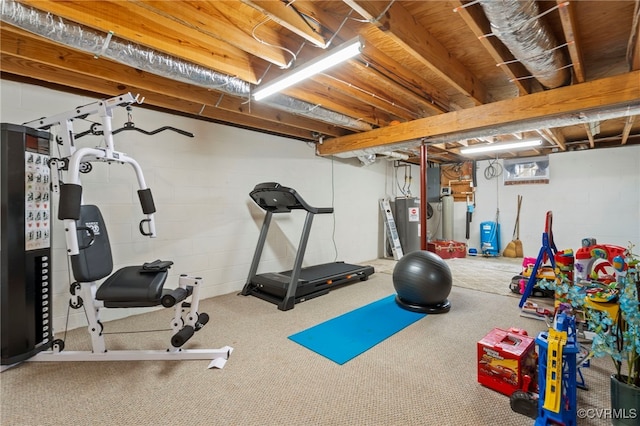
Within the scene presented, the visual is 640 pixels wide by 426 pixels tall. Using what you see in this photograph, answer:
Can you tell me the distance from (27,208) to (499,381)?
3624 millimetres

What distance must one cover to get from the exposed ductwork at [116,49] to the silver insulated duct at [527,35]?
207 centimetres

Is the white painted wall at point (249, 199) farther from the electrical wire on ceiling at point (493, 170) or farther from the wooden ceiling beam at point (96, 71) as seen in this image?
the wooden ceiling beam at point (96, 71)

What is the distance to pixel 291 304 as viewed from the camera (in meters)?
3.45

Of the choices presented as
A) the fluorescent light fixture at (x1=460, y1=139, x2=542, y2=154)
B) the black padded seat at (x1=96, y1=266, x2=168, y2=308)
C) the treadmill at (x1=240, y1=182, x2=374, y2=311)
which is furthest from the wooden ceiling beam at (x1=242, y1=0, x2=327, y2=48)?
the fluorescent light fixture at (x1=460, y1=139, x2=542, y2=154)

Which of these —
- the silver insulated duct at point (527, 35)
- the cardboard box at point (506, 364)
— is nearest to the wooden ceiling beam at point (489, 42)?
the silver insulated duct at point (527, 35)

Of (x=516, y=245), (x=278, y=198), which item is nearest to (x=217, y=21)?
(x=278, y=198)

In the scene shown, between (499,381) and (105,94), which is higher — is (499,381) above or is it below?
below

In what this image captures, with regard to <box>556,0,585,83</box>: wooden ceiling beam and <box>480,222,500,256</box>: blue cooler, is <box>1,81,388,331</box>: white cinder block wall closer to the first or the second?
<box>556,0,585,83</box>: wooden ceiling beam

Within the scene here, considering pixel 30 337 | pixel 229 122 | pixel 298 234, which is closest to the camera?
pixel 30 337

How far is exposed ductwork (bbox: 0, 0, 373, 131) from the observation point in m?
1.78

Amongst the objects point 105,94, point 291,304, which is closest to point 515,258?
point 291,304

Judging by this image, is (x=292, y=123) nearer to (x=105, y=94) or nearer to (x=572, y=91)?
(x=105, y=94)

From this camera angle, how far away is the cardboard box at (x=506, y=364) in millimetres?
1831

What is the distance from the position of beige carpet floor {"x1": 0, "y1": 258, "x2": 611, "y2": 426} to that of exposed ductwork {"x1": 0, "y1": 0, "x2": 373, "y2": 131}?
2332mm
